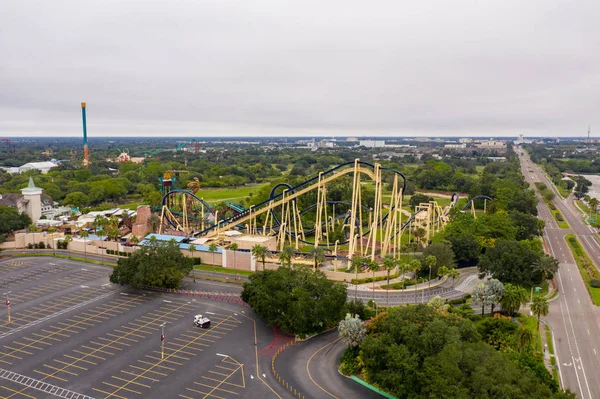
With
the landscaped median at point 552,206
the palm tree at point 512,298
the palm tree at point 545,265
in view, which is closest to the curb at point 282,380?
the palm tree at point 512,298

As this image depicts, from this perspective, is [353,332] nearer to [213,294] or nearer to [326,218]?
[213,294]

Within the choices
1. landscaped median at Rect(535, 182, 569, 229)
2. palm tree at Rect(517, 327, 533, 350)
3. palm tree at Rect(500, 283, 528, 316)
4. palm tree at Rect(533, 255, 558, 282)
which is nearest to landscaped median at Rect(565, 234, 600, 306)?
palm tree at Rect(533, 255, 558, 282)

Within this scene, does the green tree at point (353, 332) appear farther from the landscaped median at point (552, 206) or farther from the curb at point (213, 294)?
the landscaped median at point (552, 206)

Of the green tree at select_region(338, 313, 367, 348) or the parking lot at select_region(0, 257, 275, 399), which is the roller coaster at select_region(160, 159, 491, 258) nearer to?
the parking lot at select_region(0, 257, 275, 399)

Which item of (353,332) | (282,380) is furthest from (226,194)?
(282,380)

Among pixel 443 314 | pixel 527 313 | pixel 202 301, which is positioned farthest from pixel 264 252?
pixel 527 313

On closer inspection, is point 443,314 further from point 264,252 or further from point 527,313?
point 264,252
